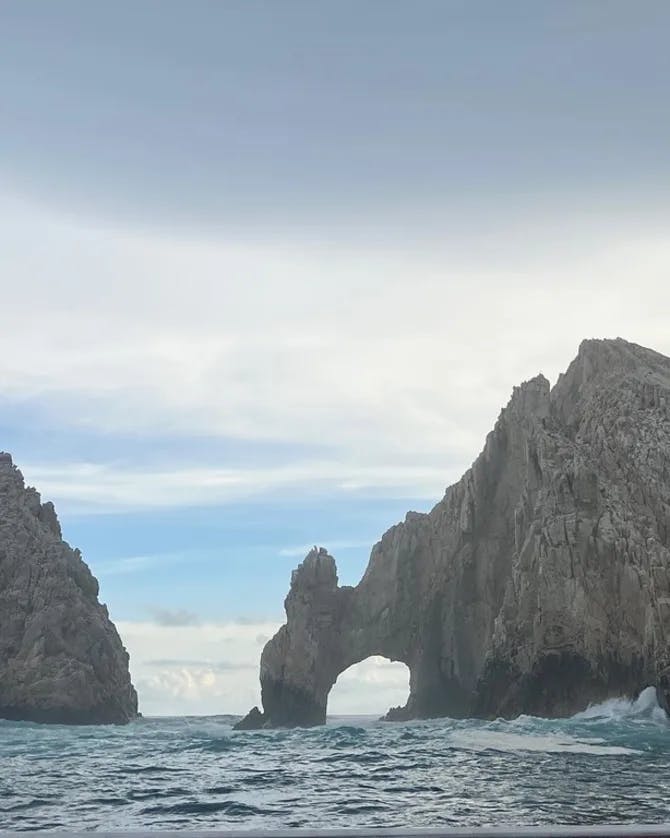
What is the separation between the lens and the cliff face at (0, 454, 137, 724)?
100750 millimetres

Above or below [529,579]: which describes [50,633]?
below

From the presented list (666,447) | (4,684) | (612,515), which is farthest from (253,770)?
(4,684)

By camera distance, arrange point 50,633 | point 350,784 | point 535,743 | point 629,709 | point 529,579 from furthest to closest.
Answer: 1. point 50,633
2. point 529,579
3. point 629,709
4. point 535,743
5. point 350,784

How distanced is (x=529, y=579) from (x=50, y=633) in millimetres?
60458

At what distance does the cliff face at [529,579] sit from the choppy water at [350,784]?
18615mm

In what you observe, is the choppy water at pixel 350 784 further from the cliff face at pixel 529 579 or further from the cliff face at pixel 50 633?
the cliff face at pixel 50 633

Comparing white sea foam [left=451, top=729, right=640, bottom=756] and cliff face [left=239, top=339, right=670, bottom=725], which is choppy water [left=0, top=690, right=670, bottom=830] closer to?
white sea foam [left=451, top=729, right=640, bottom=756]

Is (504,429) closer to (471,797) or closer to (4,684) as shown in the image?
(4,684)

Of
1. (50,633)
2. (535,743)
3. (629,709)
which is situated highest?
(50,633)

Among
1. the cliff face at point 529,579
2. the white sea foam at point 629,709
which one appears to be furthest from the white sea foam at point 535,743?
the cliff face at point 529,579

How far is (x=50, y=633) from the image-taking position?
4134 inches

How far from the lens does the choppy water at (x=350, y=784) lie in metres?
18.6

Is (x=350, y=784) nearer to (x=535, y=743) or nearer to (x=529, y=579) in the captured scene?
(x=535, y=743)

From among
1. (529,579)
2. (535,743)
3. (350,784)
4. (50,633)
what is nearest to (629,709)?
(529,579)
